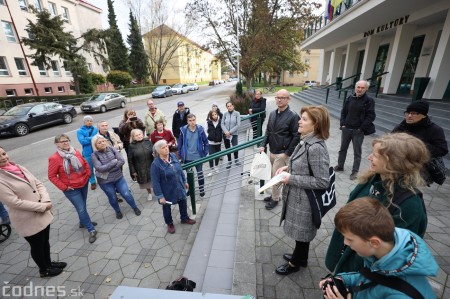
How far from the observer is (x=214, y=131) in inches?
211

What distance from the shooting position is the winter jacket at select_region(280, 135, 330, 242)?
6.57 ft

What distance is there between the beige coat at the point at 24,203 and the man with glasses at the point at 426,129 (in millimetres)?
4846

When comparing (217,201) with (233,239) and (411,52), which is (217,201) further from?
(411,52)

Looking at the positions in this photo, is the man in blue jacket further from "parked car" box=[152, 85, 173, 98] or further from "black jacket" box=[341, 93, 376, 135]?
"parked car" box=[152, 85, 173, 98]

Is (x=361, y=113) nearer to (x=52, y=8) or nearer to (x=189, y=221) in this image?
(x=189, y=221)

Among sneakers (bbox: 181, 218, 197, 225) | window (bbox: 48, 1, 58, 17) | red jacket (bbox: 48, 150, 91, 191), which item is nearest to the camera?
red jacket (bbox: 48, 150, 91, 191)

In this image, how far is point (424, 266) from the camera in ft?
3.28

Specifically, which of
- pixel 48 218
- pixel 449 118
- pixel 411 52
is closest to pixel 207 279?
pixel 48 218

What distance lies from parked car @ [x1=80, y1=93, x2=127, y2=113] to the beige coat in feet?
54.1

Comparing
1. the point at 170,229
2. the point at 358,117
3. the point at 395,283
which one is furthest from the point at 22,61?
the point at 395,283

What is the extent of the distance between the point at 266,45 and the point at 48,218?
18666mm

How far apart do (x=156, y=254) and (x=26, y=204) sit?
1.75 metres

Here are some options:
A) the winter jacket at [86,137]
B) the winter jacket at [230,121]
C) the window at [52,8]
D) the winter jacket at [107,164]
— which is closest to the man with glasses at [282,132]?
the winter jacket at [230,121]

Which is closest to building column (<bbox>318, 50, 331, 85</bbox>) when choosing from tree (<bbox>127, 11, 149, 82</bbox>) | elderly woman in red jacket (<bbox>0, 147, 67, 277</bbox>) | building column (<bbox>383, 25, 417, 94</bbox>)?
building column (<bbox>383, 25, 417, 94</bbox>)
